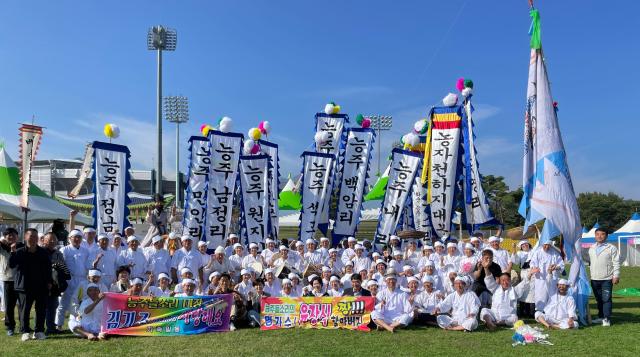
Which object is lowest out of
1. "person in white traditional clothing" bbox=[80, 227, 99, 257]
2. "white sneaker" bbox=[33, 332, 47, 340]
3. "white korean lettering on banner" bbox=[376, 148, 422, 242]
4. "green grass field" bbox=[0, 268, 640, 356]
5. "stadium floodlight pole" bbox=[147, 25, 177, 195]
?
"green grass field" bbox=[0, 268, 640, 356]

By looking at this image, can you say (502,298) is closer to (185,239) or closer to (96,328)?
(185,239)

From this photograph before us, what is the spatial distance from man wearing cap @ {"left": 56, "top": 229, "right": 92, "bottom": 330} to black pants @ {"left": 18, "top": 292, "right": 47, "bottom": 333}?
2.52 ft

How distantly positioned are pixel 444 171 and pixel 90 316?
9.21 metres

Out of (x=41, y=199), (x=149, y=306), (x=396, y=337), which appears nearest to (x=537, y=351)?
(x=396, y=337)

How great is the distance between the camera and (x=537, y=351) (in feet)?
23.3

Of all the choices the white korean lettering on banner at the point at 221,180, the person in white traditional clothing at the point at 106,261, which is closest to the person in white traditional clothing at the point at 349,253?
the white korean lettering on banner at the point at 221,180

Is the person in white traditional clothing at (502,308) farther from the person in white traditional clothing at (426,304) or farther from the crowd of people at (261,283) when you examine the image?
the person in white traditional clothing at (426,304)

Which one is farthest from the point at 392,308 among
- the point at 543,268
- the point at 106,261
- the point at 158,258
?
the point at 106,261

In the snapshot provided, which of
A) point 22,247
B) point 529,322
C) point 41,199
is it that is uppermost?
point 41,199

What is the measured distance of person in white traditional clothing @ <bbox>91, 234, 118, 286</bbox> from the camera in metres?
9.42

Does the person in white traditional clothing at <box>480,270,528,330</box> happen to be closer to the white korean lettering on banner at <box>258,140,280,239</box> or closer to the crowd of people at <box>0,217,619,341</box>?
the crowd of people at <box>0,217,619,341</box>

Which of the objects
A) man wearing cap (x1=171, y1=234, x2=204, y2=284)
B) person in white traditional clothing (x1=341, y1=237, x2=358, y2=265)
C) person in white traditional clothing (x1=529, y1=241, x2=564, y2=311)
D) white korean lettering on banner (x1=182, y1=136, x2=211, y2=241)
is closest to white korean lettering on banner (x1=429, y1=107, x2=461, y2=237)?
person in white traditional clothing (x1=341, y1=237, x2=358, y2=265)

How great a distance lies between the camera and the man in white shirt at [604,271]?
912cm

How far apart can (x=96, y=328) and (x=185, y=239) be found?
2.60 m
